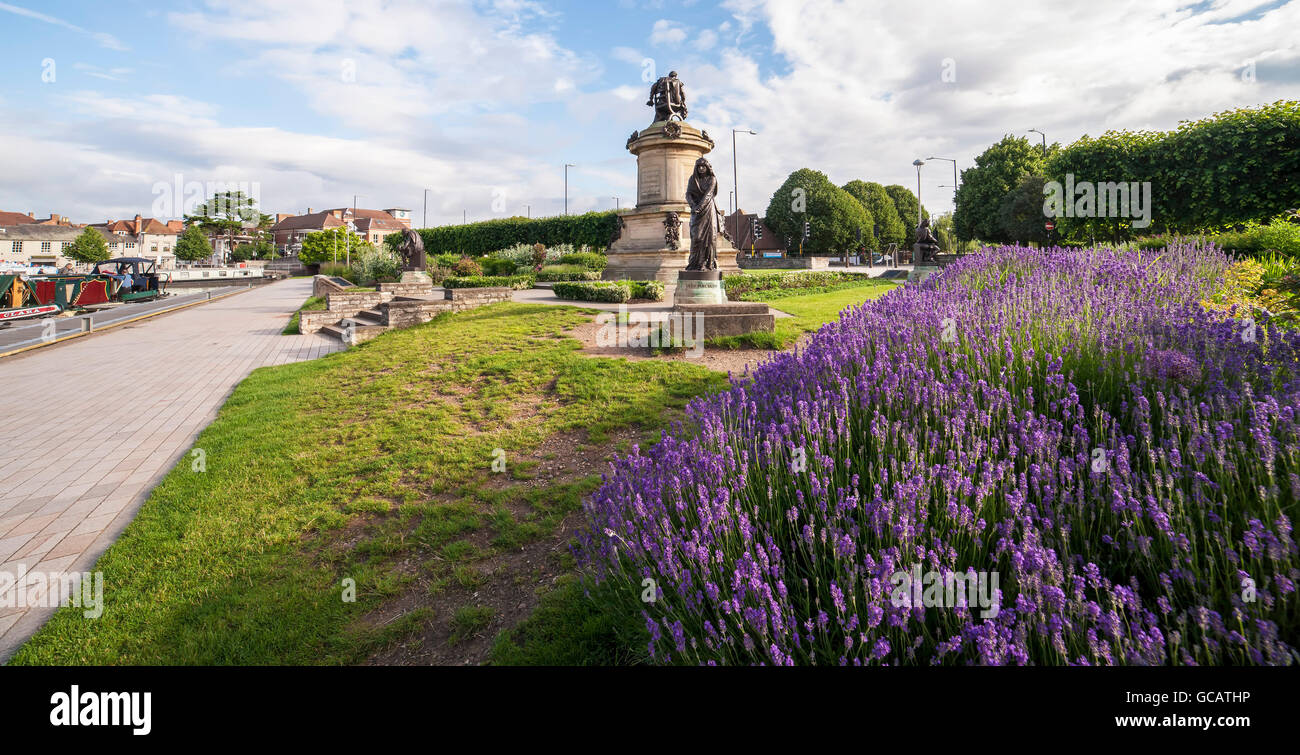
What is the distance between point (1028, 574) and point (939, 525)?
1.41 feet

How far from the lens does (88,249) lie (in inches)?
3243

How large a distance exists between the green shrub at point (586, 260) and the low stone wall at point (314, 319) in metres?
13.0

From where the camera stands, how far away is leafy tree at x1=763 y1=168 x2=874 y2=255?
6056 centimetres

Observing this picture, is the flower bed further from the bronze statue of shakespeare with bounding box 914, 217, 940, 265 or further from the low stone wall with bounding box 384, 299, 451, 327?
the bronze statue of shakespeare with bounding box 914, 217, 940, 265

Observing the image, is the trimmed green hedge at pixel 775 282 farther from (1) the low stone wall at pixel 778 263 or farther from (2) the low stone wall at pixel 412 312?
(1) the low stone wall at pixel 778 263

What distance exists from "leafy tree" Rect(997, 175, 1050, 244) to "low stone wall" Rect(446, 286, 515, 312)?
139 ft

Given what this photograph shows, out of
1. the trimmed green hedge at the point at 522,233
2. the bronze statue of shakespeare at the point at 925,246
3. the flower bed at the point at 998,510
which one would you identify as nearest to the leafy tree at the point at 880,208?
the trimmed green hedge at the point at 522,233

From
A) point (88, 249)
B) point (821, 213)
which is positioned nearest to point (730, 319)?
point (821, 213)

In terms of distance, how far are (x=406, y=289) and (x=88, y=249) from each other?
94.9 metres

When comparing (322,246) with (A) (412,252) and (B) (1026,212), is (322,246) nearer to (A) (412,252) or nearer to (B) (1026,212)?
(A) (412,252)
